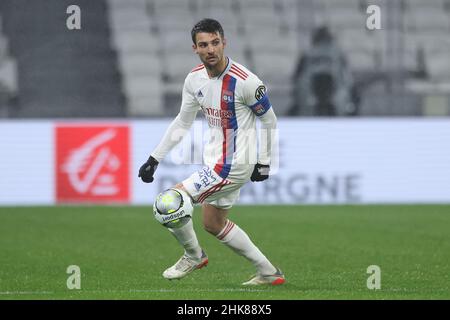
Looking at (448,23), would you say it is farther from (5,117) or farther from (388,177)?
(5,117)

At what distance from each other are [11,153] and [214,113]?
8.08 meters

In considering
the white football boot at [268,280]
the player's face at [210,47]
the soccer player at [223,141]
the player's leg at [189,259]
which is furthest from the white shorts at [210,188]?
the player's face at [210,47]

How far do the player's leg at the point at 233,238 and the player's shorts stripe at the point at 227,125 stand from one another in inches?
11.1

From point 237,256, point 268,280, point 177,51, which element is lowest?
point 237,256

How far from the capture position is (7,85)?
51.5 feet

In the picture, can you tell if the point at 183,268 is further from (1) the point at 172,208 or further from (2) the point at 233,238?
(1) the point at 172,208

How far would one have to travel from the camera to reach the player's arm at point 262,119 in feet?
23.2

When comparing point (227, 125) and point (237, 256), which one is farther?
point (237, 256)

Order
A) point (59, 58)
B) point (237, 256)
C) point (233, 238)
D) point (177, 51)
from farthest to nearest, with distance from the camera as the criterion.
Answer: point (177, 51), point (59, 58), point (237, 256), point (233, 238)

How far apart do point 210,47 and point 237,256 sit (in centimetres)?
308

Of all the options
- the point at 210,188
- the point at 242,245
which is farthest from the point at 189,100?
the point at 242,245

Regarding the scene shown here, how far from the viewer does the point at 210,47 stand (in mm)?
6977

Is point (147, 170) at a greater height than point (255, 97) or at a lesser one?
lesser

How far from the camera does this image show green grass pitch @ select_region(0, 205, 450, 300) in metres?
7.02
